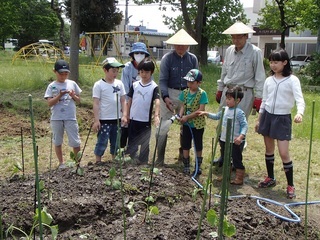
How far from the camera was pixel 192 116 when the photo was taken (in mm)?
4039

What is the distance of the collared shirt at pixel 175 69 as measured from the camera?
4.29 meters

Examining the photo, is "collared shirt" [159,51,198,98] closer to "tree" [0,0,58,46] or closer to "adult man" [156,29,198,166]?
"adult man" [156,29,198,166]

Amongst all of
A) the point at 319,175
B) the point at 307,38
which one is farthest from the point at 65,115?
the point at 307,38

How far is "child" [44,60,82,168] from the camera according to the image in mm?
3869

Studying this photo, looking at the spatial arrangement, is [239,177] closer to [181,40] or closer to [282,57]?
[282,57]

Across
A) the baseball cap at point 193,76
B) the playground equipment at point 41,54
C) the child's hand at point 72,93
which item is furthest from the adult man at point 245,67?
the playground equipment at point 41,54

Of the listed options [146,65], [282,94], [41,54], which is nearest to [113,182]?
[146,65]

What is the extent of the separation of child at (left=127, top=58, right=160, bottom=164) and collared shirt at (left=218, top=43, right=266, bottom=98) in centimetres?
84

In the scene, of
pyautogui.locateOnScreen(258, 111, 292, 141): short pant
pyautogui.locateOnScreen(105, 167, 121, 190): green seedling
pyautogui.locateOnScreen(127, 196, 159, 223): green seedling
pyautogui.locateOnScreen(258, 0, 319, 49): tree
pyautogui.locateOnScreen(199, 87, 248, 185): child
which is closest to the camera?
pyautogui.locateOnScreen(127, 196, 159, 223): green seedling

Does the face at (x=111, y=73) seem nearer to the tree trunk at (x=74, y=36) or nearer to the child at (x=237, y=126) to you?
the child at (x=237, y=126)

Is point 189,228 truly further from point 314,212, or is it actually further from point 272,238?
point 314,212

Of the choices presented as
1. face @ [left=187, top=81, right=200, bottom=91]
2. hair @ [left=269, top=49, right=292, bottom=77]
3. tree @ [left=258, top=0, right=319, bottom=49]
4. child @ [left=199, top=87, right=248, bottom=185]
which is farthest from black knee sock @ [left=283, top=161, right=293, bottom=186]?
tree @ [left=258, top=0, right=319, bottom=49]

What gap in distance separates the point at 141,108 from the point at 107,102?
37cm

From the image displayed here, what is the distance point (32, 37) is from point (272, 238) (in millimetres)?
38128
